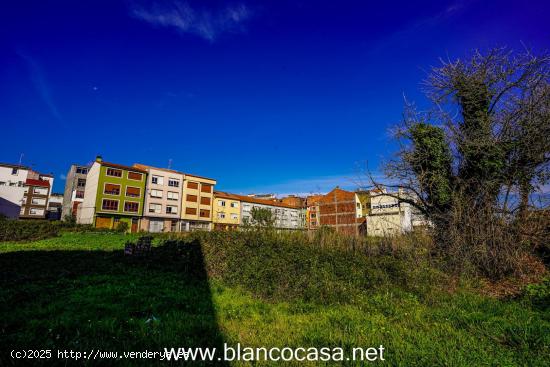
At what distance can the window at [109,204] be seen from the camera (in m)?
44.2

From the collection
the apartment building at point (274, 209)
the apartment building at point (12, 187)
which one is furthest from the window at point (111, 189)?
the apartment building at point (12, 187)

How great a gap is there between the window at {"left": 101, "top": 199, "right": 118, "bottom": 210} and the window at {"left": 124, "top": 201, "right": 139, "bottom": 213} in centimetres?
154

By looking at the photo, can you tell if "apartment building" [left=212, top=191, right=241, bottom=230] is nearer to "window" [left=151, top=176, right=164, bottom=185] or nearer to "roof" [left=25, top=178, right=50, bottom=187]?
"window" [left=151, top=176, right=164, bottom=185]

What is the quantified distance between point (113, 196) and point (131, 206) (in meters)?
3.27

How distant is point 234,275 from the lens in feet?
29.3

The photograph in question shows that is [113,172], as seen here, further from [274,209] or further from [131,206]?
[274,209]

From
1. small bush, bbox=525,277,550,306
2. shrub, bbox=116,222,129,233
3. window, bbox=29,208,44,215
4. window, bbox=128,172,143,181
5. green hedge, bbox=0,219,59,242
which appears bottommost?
small bush, bbox=525,277,550,306

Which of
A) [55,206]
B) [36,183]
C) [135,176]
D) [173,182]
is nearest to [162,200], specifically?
[173,182]

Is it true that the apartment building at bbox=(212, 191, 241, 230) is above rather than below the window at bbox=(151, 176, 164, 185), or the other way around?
below

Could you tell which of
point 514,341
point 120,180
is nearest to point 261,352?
point 514,341

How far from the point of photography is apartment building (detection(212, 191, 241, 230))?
58.3m

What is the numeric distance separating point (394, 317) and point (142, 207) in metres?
50.5

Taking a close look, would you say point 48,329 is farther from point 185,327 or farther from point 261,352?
point 261,352

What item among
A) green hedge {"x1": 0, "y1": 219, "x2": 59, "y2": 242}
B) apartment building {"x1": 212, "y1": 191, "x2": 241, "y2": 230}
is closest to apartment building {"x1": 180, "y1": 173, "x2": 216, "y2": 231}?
apartment building {"x1": 212, "y1": 191, "x2": 241, "y2": 230}
